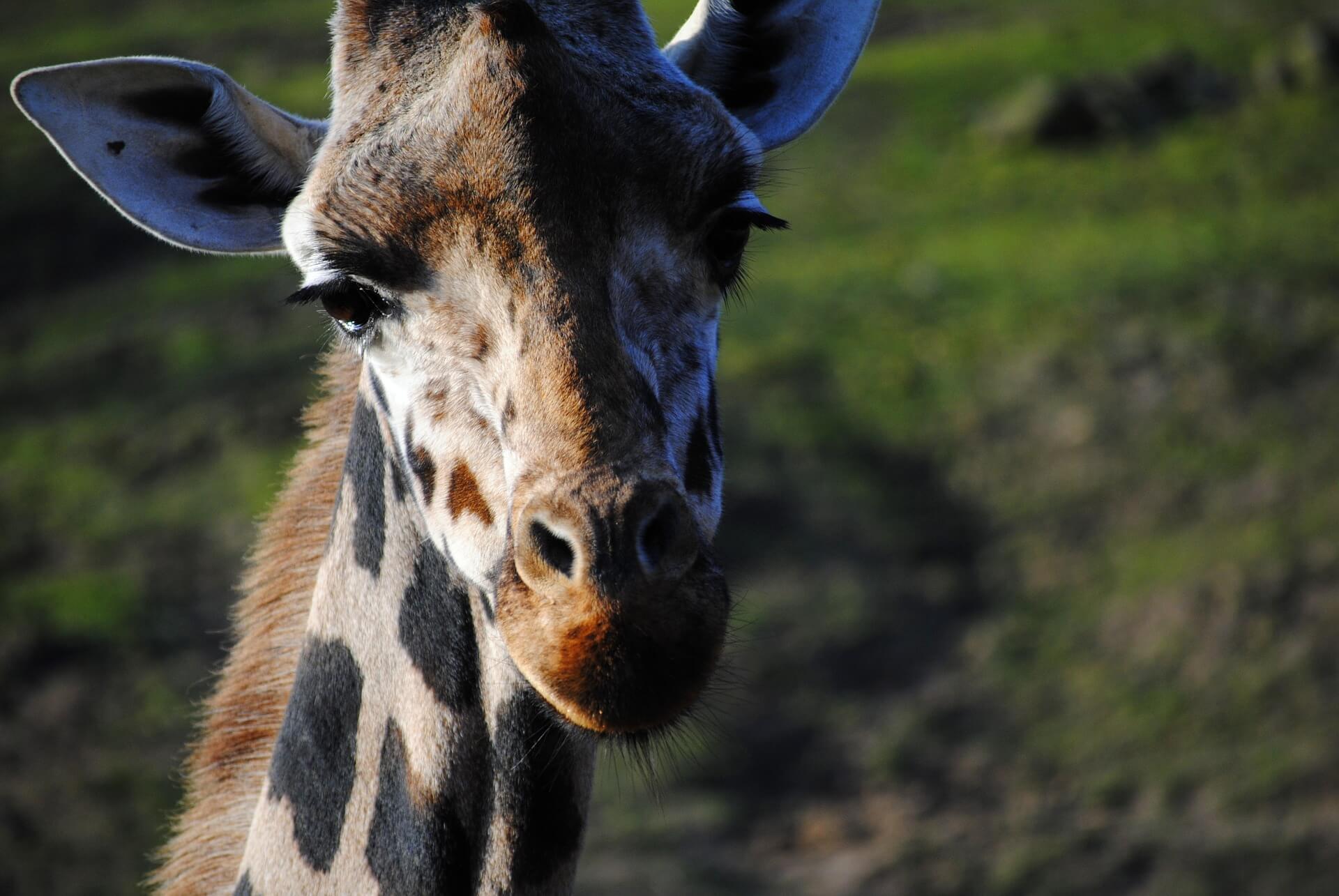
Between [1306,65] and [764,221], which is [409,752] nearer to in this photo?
[764,221]

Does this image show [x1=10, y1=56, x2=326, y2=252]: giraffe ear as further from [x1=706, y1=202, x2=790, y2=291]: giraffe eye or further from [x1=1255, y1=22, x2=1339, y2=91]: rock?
[x1=1255, y1=22, x2=1339, y2=91]: rock

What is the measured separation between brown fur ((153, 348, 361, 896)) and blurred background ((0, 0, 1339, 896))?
2.21 meters

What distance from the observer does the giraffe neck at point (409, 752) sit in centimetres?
319

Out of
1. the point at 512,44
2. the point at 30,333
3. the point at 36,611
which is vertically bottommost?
the point at 30,333

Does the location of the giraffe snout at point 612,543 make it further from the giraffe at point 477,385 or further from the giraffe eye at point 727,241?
the giraffe eye at point 727,241

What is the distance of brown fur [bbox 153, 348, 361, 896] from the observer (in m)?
3.71

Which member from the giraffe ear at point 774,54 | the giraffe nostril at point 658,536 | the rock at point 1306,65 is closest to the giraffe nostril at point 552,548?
the giraffe nostril at point 658,536

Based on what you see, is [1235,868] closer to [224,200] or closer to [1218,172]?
[224,200]

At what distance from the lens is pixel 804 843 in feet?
28.4

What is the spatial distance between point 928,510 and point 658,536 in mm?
9055

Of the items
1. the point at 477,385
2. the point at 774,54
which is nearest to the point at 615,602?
the point at 477,385

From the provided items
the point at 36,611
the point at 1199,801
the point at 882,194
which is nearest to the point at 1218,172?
the point at 882,194

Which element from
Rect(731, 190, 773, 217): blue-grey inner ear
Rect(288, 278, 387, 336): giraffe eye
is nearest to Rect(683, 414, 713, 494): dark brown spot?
Rect(731, 190, 773, 217): blue-grey inner ear

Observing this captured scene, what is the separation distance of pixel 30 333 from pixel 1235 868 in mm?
12900
